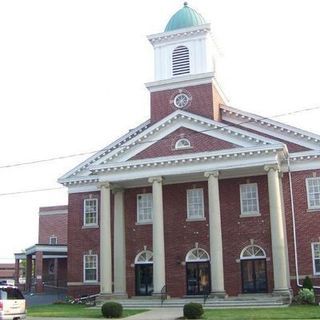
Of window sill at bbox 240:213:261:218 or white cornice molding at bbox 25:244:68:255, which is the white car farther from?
white cornice molding at bbox 25:244:68:255

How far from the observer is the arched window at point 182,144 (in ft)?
117

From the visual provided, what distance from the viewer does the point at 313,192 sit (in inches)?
1398

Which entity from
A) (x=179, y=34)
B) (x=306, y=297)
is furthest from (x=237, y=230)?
(x=179, y=34)

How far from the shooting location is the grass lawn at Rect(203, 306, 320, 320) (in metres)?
24.6

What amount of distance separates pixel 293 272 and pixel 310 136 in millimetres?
8543

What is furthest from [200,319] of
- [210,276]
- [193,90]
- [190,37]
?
[190,37]

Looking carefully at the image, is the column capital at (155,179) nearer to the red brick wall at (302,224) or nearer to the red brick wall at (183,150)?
the red brick wall at (183,150)

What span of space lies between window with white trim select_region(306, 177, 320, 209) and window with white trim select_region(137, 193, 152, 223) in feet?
34.4

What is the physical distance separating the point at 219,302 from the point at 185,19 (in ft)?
70.5

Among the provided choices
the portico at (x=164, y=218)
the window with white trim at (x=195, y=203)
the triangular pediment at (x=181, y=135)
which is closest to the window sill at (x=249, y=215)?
A: the portico at (x=164, y=218)

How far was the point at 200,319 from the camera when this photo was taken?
25.2 metres

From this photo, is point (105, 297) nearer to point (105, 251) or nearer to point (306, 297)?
point (105, 251)

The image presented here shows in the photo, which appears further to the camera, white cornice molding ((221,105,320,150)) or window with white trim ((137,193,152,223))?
window with white trim ((137,193,152,223))

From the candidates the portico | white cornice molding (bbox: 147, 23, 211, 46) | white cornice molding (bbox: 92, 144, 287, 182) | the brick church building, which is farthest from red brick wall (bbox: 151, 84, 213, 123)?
white cornice molding (bbox: 92, 144, 287, 182)
